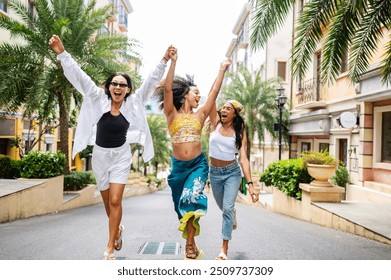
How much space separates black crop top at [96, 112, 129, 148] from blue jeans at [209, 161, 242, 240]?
109 centimetres

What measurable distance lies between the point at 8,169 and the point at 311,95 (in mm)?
11277

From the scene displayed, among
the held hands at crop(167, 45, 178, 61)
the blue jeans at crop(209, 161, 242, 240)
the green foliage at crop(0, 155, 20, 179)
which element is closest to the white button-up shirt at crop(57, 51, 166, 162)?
the held hands at crop(167, 45, 178, 61)

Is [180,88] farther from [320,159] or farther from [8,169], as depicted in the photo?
[8,169]

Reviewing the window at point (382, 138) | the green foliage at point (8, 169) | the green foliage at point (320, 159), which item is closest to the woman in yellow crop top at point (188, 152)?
the green foliage at point (320, 159)

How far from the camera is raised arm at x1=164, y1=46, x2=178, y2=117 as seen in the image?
12.8ft

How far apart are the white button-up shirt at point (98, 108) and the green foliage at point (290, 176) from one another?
5.92 metres

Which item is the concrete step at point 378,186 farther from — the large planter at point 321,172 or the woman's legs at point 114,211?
the woman's legs at point 114,211

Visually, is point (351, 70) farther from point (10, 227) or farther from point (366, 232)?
point (10, 227)

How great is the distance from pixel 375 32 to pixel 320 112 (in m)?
8.63

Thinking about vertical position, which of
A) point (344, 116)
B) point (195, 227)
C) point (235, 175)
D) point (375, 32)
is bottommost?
point (195, 227)

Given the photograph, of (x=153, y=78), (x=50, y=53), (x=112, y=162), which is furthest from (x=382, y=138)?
(x=112, y=162)

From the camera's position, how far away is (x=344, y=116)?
11.9m
